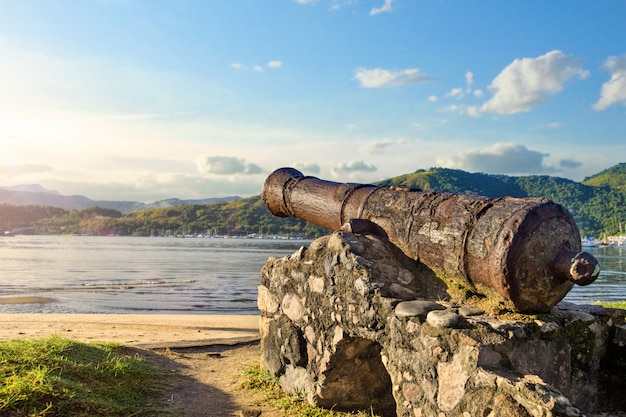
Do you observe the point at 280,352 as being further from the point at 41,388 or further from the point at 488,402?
the point at 488,402

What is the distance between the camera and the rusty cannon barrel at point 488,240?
4.04m

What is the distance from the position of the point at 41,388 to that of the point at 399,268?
3.39 metres

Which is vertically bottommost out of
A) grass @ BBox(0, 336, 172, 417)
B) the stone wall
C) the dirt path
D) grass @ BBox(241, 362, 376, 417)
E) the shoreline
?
the shoreline

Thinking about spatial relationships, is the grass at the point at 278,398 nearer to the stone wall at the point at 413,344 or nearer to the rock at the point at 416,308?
the stone wall at the point at 413,344

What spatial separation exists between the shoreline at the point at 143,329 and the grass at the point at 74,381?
170cm

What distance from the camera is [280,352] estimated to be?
632 cm

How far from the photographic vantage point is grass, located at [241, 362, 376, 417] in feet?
17.9

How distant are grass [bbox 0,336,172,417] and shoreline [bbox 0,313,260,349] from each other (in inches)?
66.9

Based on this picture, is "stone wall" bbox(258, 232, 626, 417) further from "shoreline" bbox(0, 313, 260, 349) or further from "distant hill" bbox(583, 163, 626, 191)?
"distant hill" bbox(583, 163, 626, 191)

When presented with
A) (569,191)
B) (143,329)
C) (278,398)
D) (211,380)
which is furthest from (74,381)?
(569,191)

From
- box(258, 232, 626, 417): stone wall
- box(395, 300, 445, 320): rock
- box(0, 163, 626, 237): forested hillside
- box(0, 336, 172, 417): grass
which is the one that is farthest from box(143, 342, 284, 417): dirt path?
box(0, 163, 626, 237): forested hillside

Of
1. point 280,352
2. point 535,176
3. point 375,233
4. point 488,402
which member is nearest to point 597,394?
point 488,402

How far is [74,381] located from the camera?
5.79 meters

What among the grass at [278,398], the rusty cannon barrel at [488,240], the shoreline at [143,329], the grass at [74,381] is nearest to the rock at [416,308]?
the rusty cannon barrel at [488,240]
